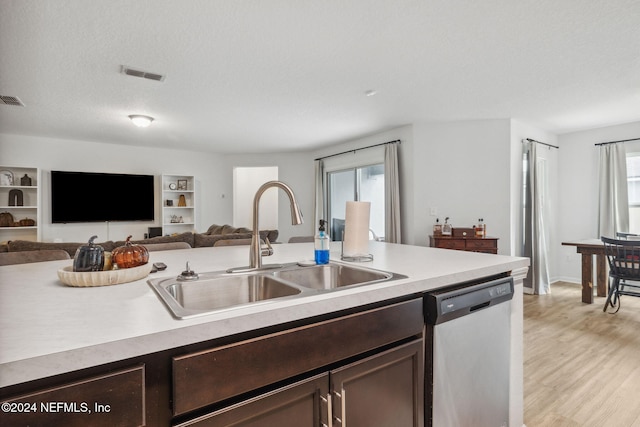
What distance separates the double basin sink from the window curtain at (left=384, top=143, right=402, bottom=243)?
3502 millimetres

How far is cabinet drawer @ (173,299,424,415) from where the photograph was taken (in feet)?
2.41

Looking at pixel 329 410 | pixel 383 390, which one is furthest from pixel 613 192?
pixel 329 410

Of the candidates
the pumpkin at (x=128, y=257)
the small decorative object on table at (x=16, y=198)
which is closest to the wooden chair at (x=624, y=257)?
the pumpkin at (x=128, y=257)

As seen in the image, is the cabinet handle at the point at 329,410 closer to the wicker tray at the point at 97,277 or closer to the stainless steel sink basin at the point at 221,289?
the stainless steel sink basin at the point at 221,289

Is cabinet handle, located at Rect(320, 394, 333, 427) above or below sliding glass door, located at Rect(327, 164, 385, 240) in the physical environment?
below

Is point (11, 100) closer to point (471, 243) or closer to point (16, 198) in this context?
point (16, 198)

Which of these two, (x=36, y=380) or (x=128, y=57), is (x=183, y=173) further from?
(x=36, y=380)

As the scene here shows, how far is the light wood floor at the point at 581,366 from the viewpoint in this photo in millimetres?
1919

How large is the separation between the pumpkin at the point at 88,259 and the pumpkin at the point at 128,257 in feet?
0.17

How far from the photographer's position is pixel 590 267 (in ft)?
13.2

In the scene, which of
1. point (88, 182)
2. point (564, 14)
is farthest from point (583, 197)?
point (88, 182)

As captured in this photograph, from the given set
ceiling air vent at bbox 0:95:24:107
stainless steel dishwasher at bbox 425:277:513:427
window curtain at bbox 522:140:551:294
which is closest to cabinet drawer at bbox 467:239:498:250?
window curtain at bbox 522:140:551:294

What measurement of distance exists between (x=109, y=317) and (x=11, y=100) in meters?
4.28

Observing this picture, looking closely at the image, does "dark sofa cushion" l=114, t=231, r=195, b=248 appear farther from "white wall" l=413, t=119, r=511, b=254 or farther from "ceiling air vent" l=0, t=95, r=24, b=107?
"white wall" l=413, t=119, r=511, b=254
